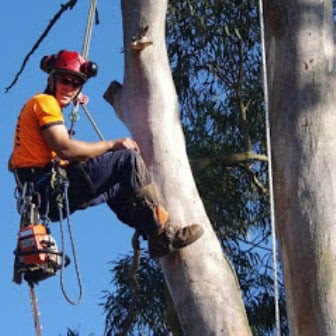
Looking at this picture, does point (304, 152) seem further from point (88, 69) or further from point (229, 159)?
point (229, 159)

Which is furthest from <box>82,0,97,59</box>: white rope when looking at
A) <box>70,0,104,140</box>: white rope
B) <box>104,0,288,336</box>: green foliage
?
<box>104,0,288,336</box>: green foliage

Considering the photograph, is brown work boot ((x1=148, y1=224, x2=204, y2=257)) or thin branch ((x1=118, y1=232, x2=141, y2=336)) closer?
brown work boot ((x1=148, y1=224, x2=204, y2=257))

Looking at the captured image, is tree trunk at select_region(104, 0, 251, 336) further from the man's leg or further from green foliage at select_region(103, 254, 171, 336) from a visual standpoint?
green foliage at select_region(103, 254, 171, 336)

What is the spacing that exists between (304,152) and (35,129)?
104 centimetres

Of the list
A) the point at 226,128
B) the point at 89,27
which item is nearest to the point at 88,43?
the point at 89,27

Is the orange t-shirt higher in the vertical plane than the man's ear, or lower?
lower

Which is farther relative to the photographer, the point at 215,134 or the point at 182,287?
the point at 215,134

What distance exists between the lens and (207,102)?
9836 mm

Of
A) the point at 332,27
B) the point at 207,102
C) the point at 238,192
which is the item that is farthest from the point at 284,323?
the point at 332,27

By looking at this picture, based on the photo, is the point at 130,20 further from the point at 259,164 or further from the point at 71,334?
the point at 71,334

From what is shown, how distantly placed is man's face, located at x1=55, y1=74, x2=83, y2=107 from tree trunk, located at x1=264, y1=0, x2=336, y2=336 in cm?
79

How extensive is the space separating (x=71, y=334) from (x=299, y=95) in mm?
4366

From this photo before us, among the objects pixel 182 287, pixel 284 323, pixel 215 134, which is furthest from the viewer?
pixel 215 134

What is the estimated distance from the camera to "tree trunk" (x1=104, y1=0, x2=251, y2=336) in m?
5.22
